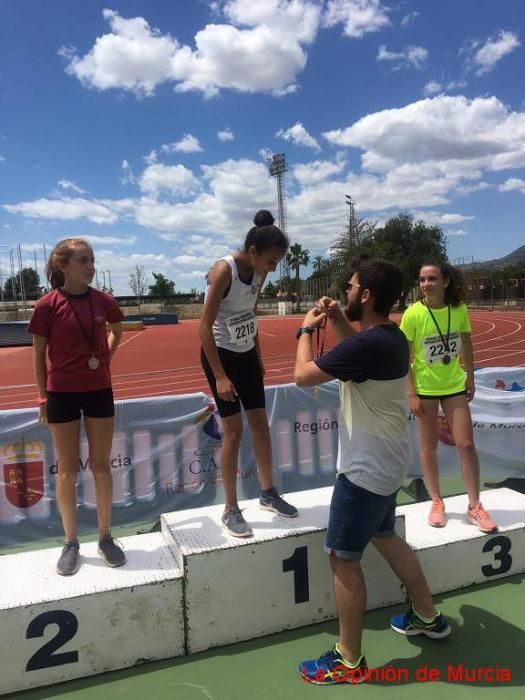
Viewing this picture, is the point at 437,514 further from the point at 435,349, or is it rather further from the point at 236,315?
the point at 236,315

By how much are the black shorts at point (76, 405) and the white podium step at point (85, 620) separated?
737 millimetres

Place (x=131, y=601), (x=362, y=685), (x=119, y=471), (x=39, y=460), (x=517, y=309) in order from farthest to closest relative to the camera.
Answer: (x=517, y=309), (x=119, y=471), (x=39, y=460), (x=131, y=601), (x=362, y=685)

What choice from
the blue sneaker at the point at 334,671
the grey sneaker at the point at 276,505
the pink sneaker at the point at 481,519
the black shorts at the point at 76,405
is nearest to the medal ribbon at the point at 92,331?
the black shorts at the point at 76,405

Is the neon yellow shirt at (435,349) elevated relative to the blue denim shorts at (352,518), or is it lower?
elevated

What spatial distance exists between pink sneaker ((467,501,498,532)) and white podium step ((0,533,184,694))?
5.82 ft

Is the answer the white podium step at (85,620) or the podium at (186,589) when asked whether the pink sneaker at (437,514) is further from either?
the white podium step at (85,620)

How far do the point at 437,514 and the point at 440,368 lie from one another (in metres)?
0.89

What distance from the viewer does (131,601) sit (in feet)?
7.45

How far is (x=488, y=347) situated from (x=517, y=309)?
1404 inches

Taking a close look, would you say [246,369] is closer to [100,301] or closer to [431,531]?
[100,301]

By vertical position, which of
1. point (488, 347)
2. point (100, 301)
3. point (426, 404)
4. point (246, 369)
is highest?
point (100, 301)

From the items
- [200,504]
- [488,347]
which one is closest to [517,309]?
[488,347]

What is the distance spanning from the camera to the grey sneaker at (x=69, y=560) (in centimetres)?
238

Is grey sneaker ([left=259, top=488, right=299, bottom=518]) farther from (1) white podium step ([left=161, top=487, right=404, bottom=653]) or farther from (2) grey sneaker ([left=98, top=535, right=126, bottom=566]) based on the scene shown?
(2) grey sneaker ([left=98, top=535, right=126, bottom=566])
